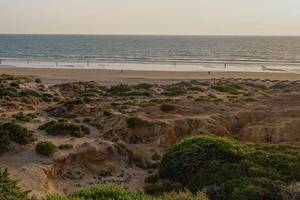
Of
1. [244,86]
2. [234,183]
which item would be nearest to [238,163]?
[234,183]

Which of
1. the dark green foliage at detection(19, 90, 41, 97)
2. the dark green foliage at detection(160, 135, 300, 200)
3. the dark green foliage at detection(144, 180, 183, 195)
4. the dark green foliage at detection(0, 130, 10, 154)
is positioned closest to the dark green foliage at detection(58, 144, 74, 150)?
the dark green foliage at detection(0, 130, 10, 154)

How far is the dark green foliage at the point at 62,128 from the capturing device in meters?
23.3

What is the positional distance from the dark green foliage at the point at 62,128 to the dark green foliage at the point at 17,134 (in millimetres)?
2538

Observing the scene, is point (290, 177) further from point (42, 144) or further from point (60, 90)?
point (60, 90)

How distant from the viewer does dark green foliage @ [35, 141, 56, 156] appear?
19.5 meters

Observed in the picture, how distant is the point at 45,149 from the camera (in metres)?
19.5

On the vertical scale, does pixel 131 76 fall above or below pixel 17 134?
below

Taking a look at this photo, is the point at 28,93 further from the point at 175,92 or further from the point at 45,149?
the point at 45,149

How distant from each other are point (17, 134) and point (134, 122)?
680cm

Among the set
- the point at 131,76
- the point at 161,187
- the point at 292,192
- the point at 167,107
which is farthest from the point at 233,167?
the point at 131,76

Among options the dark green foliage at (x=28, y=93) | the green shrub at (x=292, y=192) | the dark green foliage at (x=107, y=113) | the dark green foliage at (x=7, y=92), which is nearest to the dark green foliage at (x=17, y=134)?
the dark green foliage at (x=107, y=113)

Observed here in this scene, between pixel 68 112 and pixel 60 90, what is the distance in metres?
13.7

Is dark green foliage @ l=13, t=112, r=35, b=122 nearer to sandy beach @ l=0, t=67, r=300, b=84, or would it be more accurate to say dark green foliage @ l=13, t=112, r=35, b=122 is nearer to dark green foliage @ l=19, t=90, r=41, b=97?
dark green foliage @ l=19, t=90, r=41, b=97

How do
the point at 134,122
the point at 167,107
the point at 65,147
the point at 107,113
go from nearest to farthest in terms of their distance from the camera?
the point at 65,147, the point at 134,122, the point at 107,113, the point at 167,107
